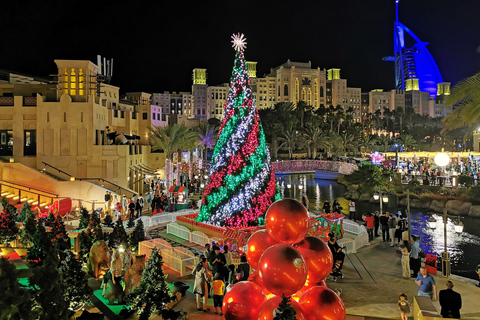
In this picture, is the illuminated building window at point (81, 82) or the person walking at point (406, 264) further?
the illuminated building window at point (81, 82)

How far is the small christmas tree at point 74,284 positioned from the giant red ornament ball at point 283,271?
177 inches

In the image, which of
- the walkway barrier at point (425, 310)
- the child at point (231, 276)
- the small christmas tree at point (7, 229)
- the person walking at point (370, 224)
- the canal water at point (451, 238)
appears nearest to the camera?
the walkway barrier at point (425, 310)

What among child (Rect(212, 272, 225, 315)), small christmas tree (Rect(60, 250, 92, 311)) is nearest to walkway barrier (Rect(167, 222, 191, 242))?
child (Rect(212, 272, 225, 315))

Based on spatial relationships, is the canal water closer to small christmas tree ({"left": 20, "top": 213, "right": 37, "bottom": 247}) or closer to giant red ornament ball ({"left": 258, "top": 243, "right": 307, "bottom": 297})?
giant red ornament ball ({"left": 258, "top": 243, "right": 307, "bottom": 297})

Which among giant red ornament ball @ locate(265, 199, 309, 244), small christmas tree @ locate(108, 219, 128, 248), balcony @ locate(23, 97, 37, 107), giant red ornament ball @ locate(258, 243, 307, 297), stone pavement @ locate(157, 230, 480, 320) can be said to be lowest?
stone pavement @ locate(157, 230, 480, 320)

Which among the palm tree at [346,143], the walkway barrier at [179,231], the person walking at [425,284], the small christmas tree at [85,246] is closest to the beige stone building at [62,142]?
the walkway barrier at [179,231]

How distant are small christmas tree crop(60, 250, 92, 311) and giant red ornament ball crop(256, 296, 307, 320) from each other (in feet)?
14.3

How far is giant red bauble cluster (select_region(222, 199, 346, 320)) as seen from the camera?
5.07 meters


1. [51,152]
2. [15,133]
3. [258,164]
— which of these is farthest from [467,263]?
[15,133]

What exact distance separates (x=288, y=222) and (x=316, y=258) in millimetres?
694

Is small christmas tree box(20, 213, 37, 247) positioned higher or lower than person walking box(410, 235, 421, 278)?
higher

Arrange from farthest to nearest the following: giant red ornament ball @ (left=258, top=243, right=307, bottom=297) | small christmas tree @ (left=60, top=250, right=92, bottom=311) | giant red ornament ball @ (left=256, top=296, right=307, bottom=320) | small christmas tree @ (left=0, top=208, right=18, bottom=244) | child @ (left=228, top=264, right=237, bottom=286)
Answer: small christmas tree @ (left=0, top=208, right=18, bottom=244), child @ (left=228, top=264, right=237, bottom=286), small christmas tree @ (left=60, top=250, right=92, bottom=311), giant red ornament ball @ (left=258, top=243, right=307, bottom=297), giant red ornament ball @ (left=256, top=296, right=307, bottom=320)

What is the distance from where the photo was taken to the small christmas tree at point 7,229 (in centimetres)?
1303

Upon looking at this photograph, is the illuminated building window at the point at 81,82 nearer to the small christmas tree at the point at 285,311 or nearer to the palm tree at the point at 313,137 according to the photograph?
the small christmas tree at the point at 285,311
